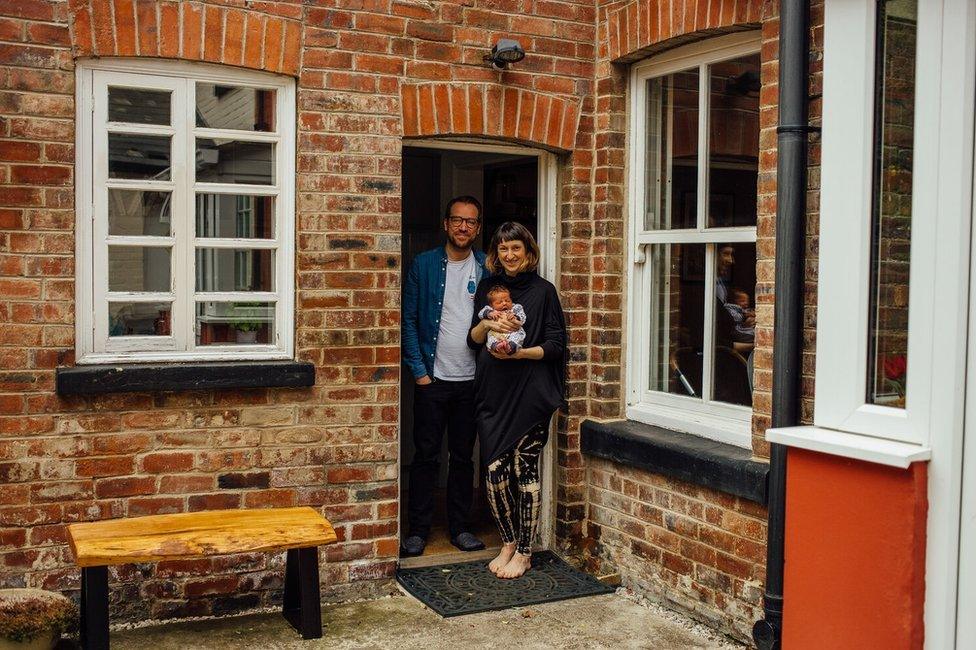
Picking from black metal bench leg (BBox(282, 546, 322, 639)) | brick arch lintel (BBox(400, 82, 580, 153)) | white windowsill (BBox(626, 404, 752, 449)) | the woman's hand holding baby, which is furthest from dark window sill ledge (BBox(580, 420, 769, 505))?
black metal bench leg (BBox(282, 546, 322, 639))

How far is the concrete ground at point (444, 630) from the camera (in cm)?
511

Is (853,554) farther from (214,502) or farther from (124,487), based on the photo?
(124,487)

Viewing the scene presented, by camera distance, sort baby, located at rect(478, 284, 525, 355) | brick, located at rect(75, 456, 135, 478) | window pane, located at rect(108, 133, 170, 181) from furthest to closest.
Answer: baby, located at rect(478, 284, 525, 355) → window pane, located at rect(108, 133, 170, 181) → brick, located at rect(75, 456, 135, 478)

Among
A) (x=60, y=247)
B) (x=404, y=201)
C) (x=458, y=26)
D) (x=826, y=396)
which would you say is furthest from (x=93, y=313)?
(x=826, y=396)

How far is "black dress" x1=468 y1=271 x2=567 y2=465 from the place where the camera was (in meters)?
5.84

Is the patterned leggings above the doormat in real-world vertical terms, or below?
above

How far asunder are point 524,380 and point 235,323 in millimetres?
1528

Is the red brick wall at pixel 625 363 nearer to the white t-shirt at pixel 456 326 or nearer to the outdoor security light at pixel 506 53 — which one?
the outdoor security light at pixel 506 53

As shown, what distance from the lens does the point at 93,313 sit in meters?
5.23

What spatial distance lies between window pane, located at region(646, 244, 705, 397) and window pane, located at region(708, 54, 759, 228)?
0.97ft

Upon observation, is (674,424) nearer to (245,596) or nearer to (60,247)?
(245,596)

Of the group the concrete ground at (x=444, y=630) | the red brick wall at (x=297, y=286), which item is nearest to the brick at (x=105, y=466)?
the red brick wall at (x=297, y=286)

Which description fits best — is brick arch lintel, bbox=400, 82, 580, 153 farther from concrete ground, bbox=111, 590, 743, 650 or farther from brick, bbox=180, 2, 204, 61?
concrete ground, bbox=111, 590, 743, 650

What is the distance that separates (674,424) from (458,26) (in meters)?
2.40
